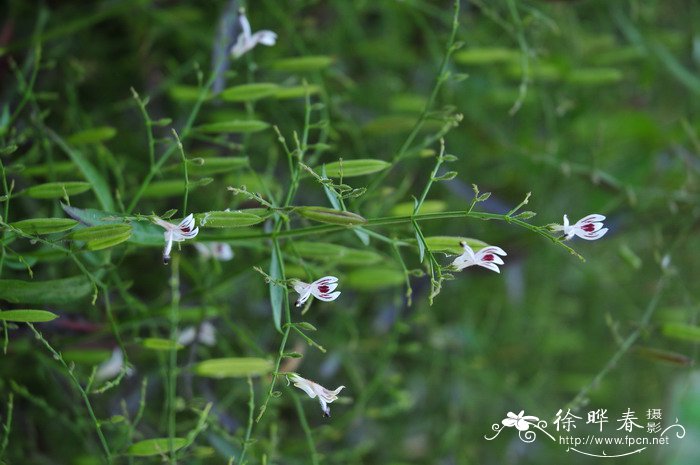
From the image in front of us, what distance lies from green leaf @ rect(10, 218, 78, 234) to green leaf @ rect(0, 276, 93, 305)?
40 millimetres

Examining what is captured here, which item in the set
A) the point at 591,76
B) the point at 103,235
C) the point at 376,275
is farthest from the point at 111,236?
the point at 591,76

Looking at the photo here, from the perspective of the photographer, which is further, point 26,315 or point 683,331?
point 683,331

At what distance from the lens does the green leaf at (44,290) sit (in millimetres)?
373

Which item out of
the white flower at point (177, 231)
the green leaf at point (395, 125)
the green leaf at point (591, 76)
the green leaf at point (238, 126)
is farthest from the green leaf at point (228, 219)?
the green leaf at point (591, 76)

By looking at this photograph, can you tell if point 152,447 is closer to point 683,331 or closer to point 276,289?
point 276,289

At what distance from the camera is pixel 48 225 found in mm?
348

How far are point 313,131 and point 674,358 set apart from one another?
31 cm

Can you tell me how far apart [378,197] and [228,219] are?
7.9 inches

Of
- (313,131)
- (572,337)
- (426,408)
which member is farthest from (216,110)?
(572,337)

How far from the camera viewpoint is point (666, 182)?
27.5 inches

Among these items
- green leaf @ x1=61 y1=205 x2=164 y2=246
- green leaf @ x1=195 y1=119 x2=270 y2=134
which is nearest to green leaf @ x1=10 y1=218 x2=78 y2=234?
green leaf @ x1=61 y1=205 x2=164 y2=246

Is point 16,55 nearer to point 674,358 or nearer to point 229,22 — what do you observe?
point 229,22

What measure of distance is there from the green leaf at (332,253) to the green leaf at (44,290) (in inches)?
4.6

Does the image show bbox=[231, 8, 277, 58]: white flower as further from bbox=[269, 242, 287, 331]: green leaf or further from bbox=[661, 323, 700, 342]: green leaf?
bbox=[661, 323, 700, 342]: green leaf
